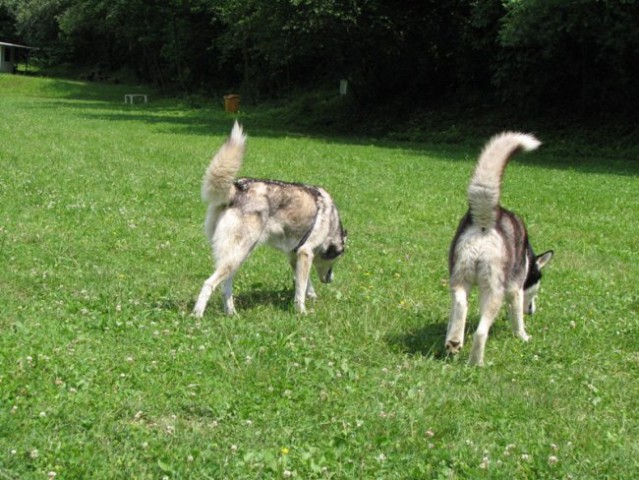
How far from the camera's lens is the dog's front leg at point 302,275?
7.62 meters

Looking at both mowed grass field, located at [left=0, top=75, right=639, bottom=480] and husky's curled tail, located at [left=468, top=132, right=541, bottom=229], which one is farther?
husky's curled tail, located at [left=468, top=132, right=541, bottom=229]

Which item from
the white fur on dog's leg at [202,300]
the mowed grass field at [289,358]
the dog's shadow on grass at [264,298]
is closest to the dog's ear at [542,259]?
the mowed grass field at [289,358]

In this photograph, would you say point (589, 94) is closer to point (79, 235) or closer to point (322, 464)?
point (79, 235)

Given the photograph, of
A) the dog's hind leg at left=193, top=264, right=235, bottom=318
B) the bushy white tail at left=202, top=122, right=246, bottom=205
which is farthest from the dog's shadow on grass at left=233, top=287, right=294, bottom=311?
the bushy white tail at left=202, top=122, right=246, bottom=205

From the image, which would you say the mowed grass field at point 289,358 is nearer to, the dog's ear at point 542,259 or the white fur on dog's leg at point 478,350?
the white fur on dog's leg at point 478,350

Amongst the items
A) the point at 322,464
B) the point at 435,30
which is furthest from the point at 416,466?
the point at 435,30

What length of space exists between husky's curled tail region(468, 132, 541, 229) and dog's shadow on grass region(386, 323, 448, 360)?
1205 mm

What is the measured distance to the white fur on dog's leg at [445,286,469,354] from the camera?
5.95 metres

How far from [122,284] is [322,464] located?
4341mm

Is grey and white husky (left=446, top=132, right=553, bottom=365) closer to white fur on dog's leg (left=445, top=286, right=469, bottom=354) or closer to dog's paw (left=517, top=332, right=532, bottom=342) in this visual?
white fur on dog's leg (left=445, top=286, right=469, bottom=354)

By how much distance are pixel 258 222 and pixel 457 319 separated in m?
2.33

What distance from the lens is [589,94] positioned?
3050cm

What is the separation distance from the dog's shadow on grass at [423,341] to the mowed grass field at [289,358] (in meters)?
0.03

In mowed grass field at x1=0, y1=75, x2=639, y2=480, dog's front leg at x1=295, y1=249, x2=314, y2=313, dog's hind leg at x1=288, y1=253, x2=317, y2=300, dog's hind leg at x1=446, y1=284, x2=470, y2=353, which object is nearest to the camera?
mowed grass field at x1=0, y1=75, x2=639, y2=480
